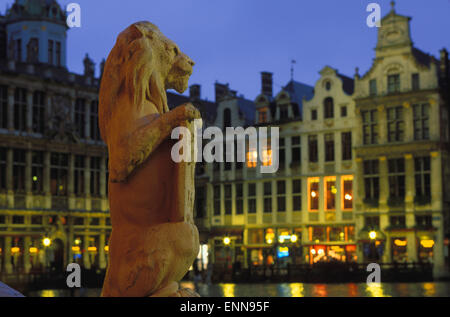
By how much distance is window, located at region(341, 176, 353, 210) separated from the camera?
40.2 m

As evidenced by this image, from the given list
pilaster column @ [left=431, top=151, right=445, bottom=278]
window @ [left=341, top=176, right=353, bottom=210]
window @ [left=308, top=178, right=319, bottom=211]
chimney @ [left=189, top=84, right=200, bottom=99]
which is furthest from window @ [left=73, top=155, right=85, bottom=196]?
pilaster column @ [left=431, top=151, right=445, bottom=278]

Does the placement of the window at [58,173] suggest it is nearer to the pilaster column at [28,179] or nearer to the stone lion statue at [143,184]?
the pilaster column at [28,179]

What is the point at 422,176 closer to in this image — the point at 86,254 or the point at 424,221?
the point at 424,221

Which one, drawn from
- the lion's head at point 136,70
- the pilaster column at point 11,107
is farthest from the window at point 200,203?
the lion's head at point 136,70

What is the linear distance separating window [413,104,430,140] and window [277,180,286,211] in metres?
8.19

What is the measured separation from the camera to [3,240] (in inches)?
1529

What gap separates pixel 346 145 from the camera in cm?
4084

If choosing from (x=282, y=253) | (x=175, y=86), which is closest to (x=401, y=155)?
(x=282, y=253)

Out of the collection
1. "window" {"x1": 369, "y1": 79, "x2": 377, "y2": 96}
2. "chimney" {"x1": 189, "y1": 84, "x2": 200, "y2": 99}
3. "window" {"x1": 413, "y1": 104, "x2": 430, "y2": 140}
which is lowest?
"window" {"x1": 413, "y1": 104, "x2": 430, "y2": 140}

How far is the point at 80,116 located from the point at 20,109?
3.91m

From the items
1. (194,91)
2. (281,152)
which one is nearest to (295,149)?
(281,152)

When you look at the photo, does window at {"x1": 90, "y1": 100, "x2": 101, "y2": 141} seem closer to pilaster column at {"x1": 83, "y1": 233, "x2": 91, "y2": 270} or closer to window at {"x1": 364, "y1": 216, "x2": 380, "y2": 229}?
pilaster column at {"x1": 83, "y1": 233, "x2": 91, "y2": 270}

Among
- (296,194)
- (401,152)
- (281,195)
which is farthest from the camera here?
(281,195)
